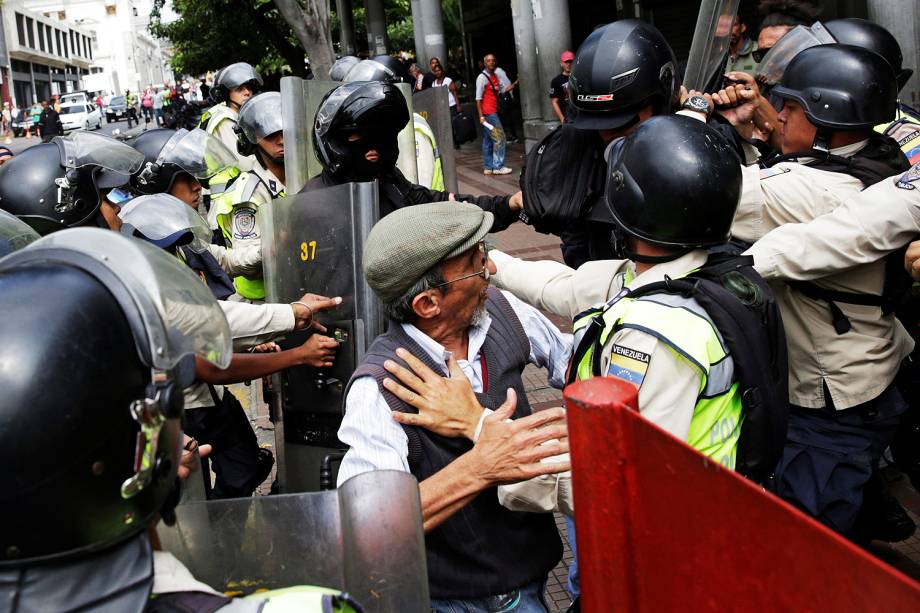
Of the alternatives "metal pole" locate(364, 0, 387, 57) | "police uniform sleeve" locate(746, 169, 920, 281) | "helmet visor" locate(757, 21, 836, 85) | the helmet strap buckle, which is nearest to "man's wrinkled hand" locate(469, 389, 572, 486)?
the helmet strap buckle

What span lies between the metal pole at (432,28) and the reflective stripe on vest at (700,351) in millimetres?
18849

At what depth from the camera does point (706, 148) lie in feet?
7.04

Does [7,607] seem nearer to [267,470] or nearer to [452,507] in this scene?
[452,507]

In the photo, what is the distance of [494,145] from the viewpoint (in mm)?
14336

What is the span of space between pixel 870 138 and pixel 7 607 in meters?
2.79

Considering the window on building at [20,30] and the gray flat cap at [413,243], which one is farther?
the window on building at [20,30]

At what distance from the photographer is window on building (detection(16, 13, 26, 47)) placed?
232ft

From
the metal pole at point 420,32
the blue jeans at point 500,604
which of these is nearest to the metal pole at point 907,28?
the blue jeans at point 500,604

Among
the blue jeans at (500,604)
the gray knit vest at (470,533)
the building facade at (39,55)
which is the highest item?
the building facade at (39,55)

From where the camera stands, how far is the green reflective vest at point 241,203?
4.18 m

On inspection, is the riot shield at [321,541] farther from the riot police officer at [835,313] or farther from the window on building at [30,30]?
the window on building at [30,30]

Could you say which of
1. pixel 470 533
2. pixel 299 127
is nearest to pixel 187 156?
pixel 299 127

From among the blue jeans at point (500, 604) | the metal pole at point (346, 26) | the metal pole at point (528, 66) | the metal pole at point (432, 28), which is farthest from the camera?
the metal pole at point (346, 26)

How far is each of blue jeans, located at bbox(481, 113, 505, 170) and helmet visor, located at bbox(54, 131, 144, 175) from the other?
10723mm
